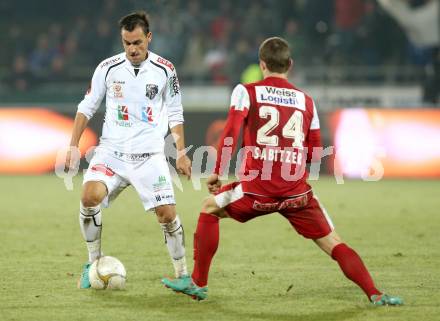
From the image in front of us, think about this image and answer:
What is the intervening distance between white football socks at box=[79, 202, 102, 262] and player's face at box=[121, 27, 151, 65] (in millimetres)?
1160

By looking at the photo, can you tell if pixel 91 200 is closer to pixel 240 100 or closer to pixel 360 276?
pixel 240 100

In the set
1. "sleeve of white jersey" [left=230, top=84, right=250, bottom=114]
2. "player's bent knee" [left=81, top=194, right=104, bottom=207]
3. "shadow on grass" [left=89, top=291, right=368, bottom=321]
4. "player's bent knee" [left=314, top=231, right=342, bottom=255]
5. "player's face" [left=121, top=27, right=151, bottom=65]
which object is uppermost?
"player's face" [left=121, top=27, right=151, bottom=65]

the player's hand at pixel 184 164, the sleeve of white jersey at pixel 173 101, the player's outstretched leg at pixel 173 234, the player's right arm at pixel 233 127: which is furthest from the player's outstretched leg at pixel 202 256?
the sleeve of white jersey at pixel 173 101

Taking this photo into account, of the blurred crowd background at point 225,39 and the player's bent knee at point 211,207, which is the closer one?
the player's bent knee at point 211,207

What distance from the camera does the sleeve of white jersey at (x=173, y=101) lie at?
737 cm

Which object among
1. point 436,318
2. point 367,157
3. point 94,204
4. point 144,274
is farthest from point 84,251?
point 367,157

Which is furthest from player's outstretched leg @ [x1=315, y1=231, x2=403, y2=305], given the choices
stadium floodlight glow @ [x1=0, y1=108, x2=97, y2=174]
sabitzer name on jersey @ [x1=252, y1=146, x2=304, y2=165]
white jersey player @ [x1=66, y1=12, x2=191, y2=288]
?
stadium floodlight glow @ [x1=0, y1=108, x2=97, y2=174]

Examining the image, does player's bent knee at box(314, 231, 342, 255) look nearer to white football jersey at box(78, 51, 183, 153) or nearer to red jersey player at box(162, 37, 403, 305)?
red jersey player at box(162, 37, 403, 305)

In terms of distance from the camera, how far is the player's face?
7102mm

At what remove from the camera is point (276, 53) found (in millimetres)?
6477

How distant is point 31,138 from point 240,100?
1184 cm

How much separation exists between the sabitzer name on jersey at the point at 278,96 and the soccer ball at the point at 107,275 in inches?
70.2

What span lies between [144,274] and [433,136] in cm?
1004

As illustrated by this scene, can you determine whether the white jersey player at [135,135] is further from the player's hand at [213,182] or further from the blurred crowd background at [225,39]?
the blurred crowd background at [225,39]
